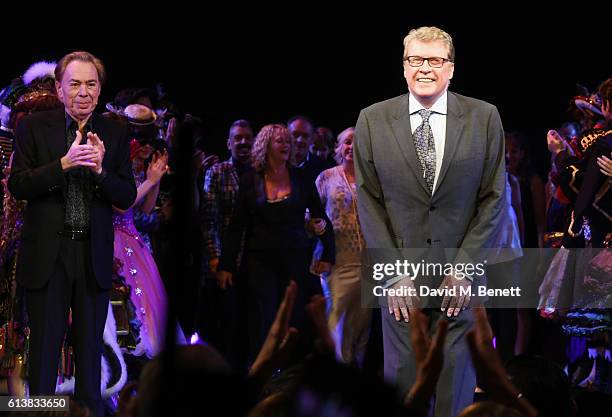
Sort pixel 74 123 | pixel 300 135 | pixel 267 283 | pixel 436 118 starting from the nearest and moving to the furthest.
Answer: pixel 436 118, pixel 74 123, pixel 267 283, pixel 300 135

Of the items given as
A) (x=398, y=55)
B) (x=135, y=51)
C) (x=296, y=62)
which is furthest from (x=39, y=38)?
(x=398, y=55)

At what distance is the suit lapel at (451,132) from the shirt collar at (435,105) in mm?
17

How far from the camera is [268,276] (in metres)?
6.54

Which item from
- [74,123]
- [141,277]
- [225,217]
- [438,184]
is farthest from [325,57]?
[438,184]

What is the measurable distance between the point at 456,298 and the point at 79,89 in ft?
5.94

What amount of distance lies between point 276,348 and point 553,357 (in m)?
5.91

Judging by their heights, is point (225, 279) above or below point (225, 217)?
Answer: below

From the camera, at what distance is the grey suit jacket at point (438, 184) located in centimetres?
347

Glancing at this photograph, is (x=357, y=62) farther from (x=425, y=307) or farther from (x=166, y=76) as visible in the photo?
(x=425, y=307)

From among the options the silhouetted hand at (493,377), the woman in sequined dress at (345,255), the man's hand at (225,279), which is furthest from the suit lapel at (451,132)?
the man's hand at (225,279)

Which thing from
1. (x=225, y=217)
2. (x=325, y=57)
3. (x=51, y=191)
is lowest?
(x=225, y=217)

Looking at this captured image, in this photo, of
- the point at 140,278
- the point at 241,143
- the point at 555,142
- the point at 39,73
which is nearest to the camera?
the point at 39,73

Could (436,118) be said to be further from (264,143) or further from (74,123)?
(264,143)

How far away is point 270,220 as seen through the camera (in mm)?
6570
